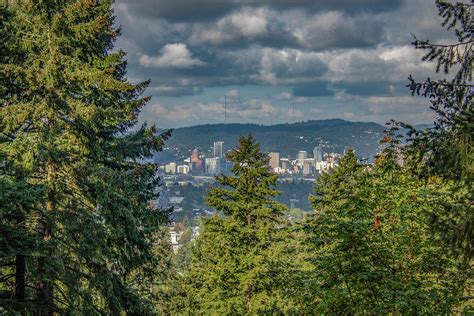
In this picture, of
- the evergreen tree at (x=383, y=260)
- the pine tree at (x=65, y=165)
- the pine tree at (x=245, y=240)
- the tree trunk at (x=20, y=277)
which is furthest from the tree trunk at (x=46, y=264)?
the pine tree at (x=245, y=240)

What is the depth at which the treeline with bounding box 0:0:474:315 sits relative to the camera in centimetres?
590

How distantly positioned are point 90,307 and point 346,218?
18.2 ft

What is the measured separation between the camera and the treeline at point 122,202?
19.4 feet

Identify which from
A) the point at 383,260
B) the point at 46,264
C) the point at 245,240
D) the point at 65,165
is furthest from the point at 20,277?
the point at 245,240

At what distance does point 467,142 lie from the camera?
216 inches

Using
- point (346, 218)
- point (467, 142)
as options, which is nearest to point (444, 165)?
point (467, 142)

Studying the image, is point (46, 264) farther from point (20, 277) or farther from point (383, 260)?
point (383, 260)

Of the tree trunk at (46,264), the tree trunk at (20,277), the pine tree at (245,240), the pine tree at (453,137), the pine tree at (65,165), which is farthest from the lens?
the pine tree at (245,240)

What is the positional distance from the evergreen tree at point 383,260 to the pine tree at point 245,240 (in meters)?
10.8

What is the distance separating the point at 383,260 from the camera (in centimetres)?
736

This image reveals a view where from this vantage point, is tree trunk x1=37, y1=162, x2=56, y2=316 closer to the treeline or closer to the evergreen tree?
the treeline

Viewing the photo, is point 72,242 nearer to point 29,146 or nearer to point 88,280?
point 88,280

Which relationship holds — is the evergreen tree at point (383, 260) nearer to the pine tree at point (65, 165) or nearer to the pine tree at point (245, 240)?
the pine tree at point (65, 165)

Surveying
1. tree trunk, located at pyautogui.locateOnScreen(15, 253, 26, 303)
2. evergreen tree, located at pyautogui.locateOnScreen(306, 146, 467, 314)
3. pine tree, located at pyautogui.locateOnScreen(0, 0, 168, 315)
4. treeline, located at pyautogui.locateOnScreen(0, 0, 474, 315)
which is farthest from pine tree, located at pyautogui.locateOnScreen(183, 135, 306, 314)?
tree trunk, located at pyautogui.locateOnScreen(15, 253, 26, 303)
